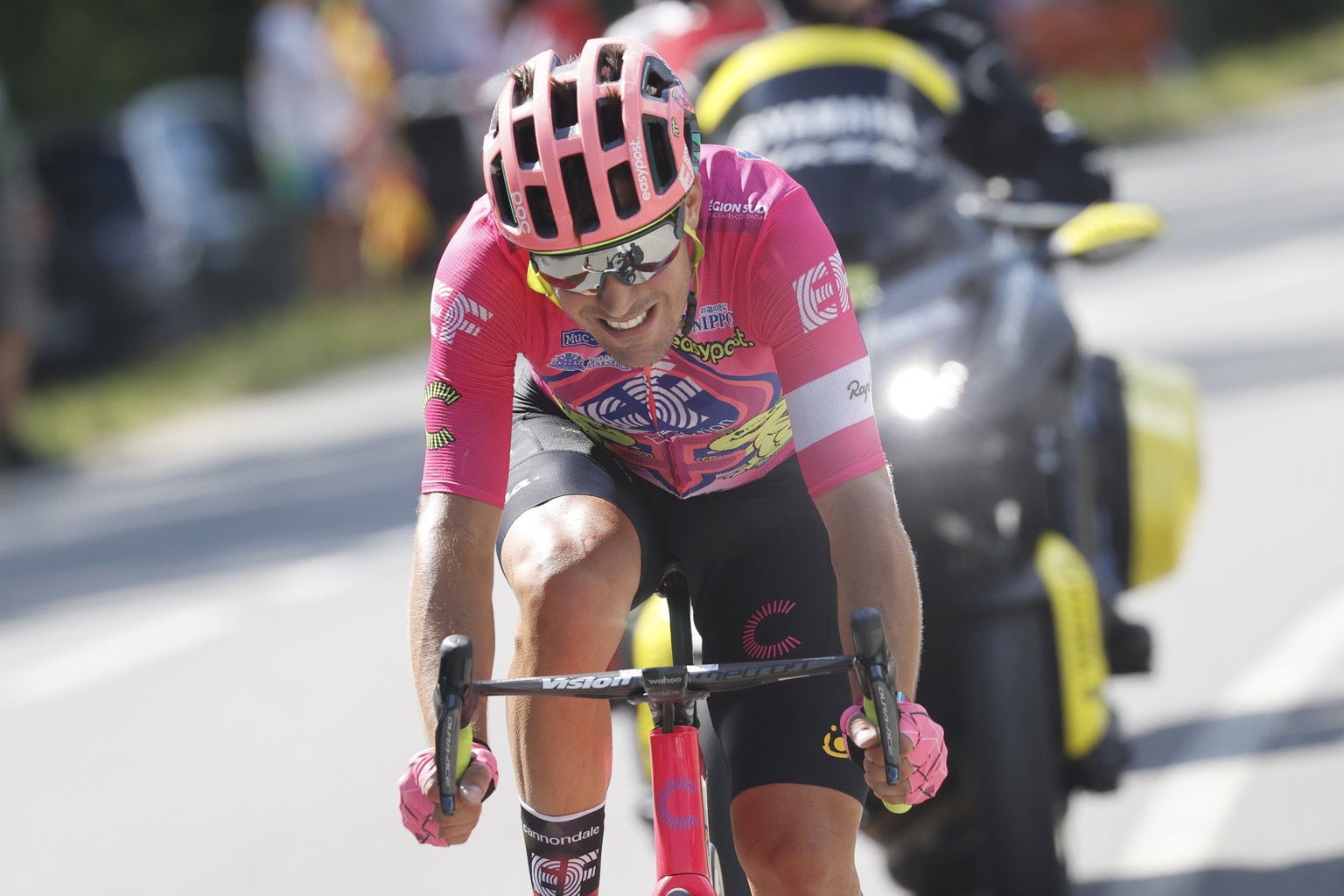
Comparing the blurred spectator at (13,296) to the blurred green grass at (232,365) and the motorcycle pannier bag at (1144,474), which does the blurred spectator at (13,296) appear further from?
the motorcycle pannier bag at (1144,474)

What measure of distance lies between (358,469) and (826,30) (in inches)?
262

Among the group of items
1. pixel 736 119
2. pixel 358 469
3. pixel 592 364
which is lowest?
pixel 592 364

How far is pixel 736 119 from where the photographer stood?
5.67m

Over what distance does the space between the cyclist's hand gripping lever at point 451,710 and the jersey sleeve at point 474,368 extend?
0.51 meters

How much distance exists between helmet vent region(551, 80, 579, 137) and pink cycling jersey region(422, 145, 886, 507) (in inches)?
11.6

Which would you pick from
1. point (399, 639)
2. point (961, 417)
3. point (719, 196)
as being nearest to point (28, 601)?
point (399, 639)

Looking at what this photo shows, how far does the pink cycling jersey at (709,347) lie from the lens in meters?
3.60

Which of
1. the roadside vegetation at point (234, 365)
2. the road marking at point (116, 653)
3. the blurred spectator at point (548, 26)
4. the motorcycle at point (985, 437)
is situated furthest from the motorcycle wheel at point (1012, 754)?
the blurred spectator at point (548, 26)

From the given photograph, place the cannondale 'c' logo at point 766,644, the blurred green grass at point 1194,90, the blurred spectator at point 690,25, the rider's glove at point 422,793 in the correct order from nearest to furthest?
the rider's glove at point 422,793 < the cannondale 'c' logo at point 766,644 < the blurred spectator at point 690,25 < the blurred green grass at point 1194,90

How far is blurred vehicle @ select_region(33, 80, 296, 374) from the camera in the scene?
15945 millimetres

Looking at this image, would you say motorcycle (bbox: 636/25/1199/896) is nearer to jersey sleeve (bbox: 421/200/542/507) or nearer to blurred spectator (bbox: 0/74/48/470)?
jersey sleeve (bbox: 421/200/542/507)

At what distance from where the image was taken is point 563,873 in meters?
3.48

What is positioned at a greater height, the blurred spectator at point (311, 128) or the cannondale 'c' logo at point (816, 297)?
the blurred spectator at point (311, 128)

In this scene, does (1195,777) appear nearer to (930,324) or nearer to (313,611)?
(930,324)
